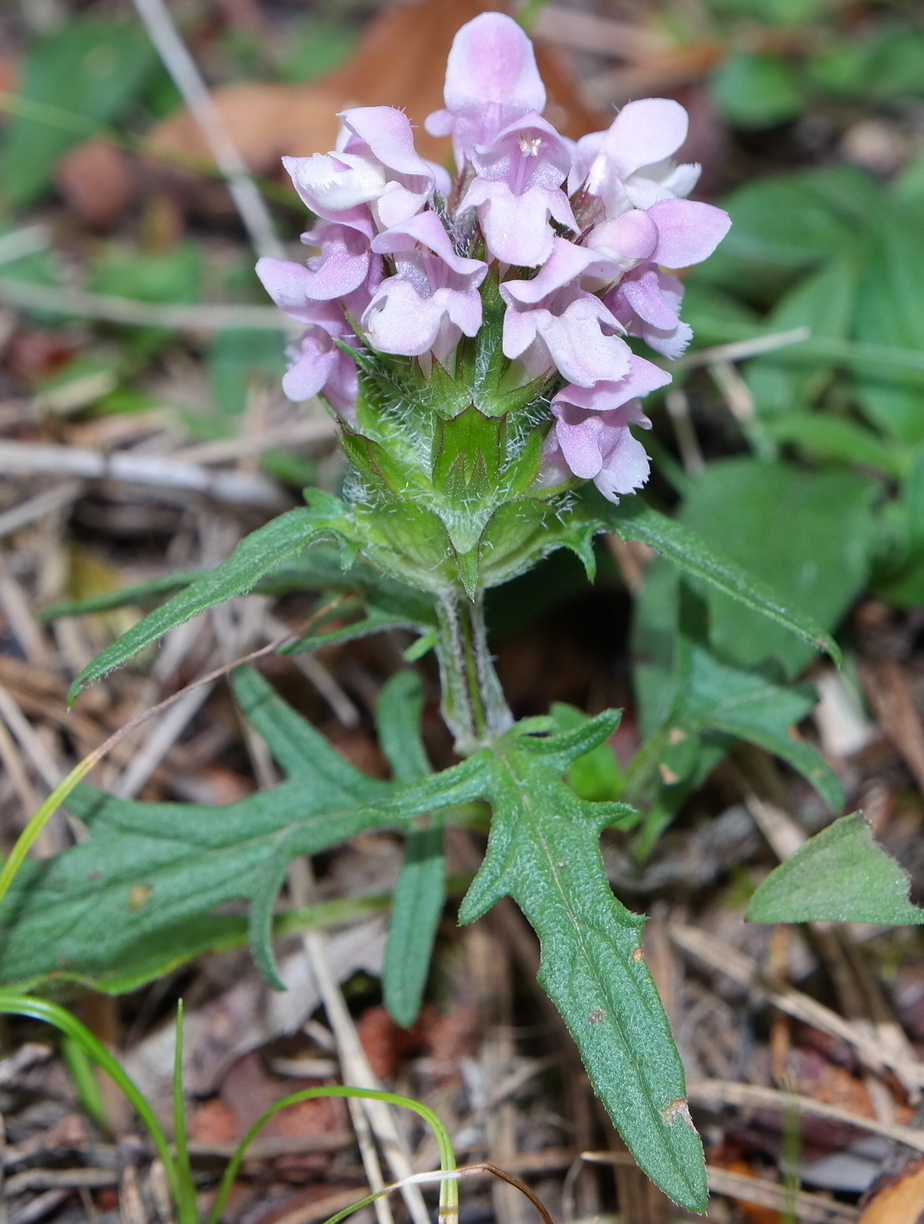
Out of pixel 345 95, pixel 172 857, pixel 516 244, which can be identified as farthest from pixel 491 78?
pixel 345 95

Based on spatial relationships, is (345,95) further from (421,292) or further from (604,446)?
(604,446)

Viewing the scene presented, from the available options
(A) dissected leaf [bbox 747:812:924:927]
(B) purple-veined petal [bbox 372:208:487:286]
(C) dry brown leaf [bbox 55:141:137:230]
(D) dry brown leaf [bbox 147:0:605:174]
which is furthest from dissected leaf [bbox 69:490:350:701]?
(C) dry brown leaf [bbox 55:141:137:230]

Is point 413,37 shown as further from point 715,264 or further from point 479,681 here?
point 479,681

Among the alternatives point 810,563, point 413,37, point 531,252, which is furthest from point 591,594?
point 413,37

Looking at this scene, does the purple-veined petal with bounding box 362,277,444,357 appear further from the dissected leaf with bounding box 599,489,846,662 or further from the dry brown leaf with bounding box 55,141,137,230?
the dry brown leaf with bounding box 55,141,137,230

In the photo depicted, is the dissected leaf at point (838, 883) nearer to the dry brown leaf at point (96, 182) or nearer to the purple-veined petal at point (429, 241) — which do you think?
the purple-veined petal at point (429, 241)

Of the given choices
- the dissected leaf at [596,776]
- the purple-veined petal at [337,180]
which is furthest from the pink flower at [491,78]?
the dissected leaf at [596,776]
